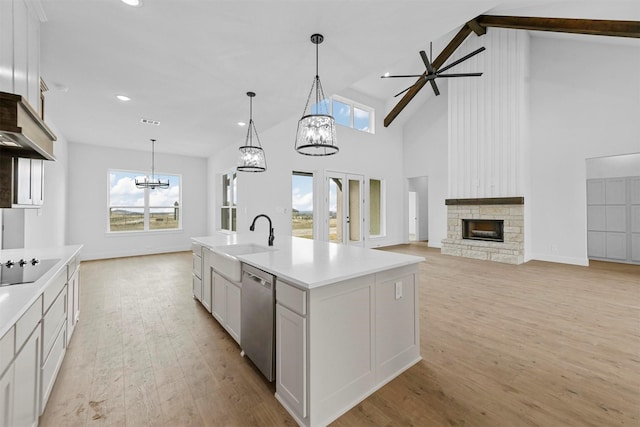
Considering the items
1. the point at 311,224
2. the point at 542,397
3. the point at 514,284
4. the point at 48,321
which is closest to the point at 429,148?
the point at 311,224

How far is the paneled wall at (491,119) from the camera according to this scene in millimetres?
5984

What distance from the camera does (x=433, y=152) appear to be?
27.1 feet

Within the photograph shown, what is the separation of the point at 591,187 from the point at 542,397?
667 centimetres

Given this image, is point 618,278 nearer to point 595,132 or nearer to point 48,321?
point 595,132

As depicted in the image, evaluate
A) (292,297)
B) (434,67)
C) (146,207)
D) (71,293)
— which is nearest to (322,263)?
(292,297)

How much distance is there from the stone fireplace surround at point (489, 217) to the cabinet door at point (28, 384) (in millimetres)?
7128

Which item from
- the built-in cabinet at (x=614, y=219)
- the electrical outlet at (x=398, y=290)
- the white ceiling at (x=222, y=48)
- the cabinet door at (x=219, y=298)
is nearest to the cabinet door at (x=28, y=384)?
the cabinet door at (x=219, y=298)

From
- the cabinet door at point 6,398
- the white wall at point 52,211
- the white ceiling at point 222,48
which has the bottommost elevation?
the cabinet door at point 6,398

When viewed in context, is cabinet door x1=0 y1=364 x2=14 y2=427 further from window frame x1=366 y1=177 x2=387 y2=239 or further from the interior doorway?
the interior doorway

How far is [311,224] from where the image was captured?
6.97 metres

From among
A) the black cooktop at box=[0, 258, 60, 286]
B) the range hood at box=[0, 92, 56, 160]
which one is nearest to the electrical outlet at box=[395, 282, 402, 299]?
the range hood at box=[0, 92, 56, 160]

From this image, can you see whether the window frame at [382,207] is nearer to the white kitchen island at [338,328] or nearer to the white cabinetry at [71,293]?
the white kitchen island at [338,328]

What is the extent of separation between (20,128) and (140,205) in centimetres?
693

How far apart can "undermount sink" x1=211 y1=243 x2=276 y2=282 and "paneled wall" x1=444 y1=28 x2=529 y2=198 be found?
5884 millimetres
